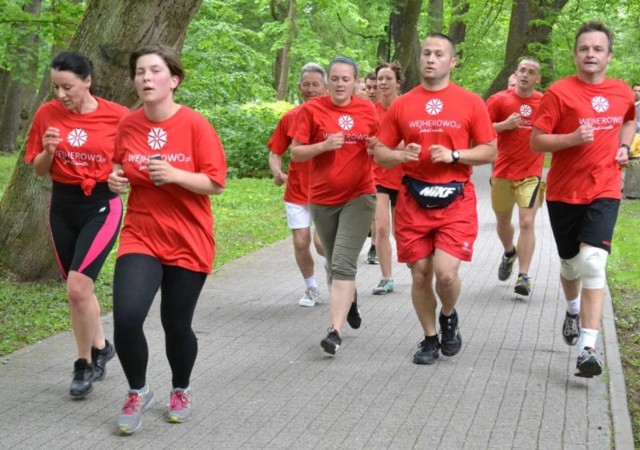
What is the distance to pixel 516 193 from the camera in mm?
10789

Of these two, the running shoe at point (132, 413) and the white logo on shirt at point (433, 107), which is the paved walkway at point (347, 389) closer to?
the running shoe at point (132, 413)

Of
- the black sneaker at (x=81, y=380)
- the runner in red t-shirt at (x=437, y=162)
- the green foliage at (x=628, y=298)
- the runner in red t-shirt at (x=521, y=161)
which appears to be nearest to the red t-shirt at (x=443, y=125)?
the runner in red t-shirt at (x=437, y=162)

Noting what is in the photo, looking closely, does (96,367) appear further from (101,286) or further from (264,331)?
(101,286)

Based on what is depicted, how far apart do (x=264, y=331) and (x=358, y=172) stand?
1.58 meters

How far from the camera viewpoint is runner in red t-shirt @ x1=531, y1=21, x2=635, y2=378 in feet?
23.8

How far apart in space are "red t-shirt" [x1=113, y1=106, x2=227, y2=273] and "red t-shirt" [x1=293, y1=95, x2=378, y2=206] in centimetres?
248

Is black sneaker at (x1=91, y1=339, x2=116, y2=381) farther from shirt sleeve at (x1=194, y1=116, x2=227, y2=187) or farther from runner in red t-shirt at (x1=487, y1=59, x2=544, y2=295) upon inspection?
runner in red t-shirt at (x1=487, y1=59, x2=544, y2=295)

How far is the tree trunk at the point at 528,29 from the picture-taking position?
1028 inches

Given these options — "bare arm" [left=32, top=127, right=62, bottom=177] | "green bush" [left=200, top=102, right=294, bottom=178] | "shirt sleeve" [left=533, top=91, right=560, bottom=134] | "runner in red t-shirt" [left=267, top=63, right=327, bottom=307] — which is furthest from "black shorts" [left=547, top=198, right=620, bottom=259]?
"green bush" [left=200, top=102, right=294, bottom=178]

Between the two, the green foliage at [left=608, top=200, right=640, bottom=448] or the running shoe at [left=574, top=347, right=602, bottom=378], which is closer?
the running shoe at [left=574, top=347, right=602, bottom=378]

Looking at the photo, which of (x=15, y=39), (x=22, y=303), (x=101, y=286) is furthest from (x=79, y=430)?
(x=15, y=39)

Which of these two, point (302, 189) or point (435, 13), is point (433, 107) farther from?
point (435, 13)

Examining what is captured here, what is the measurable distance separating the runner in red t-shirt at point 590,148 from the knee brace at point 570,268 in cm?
29

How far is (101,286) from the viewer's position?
11.0 meters
